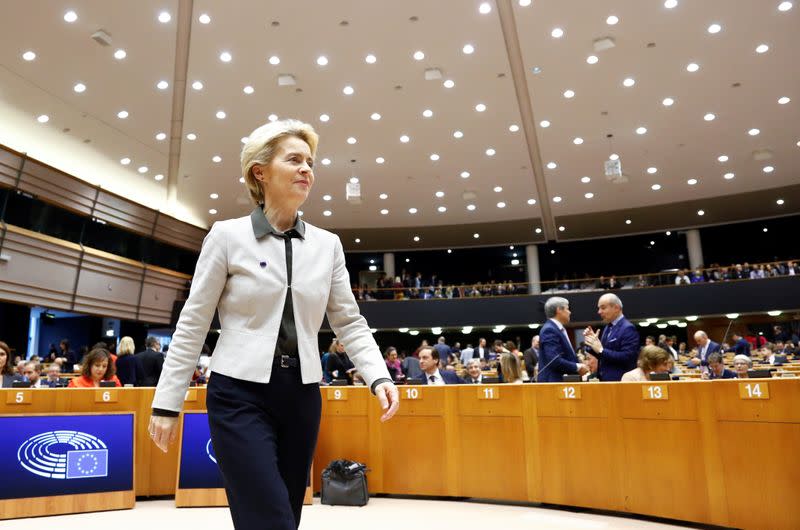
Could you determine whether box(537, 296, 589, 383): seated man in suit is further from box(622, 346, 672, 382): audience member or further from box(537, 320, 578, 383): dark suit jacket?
box(622, 346, 672, 382): audience member

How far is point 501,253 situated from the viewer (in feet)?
82.4

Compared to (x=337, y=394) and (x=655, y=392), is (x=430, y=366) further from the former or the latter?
(x=655, y=392)

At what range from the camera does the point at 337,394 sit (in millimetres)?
5723

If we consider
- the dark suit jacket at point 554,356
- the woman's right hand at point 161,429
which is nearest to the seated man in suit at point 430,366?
the dark suit jacket at point 554,356

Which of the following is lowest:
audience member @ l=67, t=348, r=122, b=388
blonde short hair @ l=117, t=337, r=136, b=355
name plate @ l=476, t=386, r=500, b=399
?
name plate @ l=476, t=386, r=500, b=399

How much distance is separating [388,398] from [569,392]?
131 inches

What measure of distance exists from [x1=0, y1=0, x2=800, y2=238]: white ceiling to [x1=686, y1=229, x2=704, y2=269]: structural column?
3429 mm

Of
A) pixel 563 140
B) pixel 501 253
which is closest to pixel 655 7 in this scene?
pixel 563 140

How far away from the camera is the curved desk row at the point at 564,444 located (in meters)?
3.71

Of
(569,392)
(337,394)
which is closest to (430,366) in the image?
(337,394)

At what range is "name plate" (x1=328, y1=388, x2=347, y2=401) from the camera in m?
5.70

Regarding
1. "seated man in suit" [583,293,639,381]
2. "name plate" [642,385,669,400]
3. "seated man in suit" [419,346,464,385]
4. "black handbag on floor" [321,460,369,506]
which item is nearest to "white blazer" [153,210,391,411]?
"name plate" [642,385,669,400]

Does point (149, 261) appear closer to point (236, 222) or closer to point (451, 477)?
point (451, 477)

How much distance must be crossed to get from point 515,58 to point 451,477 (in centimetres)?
955
